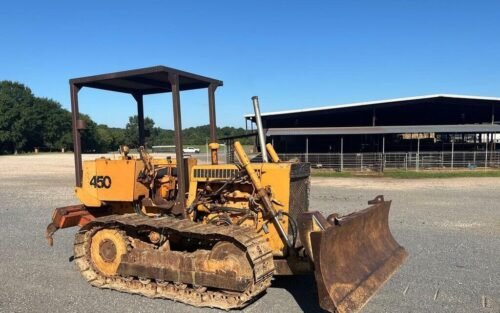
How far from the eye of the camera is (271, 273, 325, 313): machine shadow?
16.5ft

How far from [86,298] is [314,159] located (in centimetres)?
2339

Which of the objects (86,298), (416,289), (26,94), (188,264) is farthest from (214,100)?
(26,94)

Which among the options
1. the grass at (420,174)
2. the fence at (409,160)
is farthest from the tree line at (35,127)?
the grass at (420,174)

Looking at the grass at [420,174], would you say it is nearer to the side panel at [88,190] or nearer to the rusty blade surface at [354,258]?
the rusty blade surface at [354,258]

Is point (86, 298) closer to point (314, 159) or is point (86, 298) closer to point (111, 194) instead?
point (111, 194)

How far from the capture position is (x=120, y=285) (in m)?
5.53

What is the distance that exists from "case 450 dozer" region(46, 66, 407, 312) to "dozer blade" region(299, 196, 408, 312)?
0.01 m

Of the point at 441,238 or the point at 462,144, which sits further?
the point at 462,144

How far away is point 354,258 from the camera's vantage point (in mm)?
5191

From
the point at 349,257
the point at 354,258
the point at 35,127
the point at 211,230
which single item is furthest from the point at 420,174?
the point at 35,127

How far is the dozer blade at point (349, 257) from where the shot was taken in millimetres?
4438

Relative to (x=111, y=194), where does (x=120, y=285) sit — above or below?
below

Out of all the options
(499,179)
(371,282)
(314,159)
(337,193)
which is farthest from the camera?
(314,159)

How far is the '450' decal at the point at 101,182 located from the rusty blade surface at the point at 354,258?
10.7 ft
